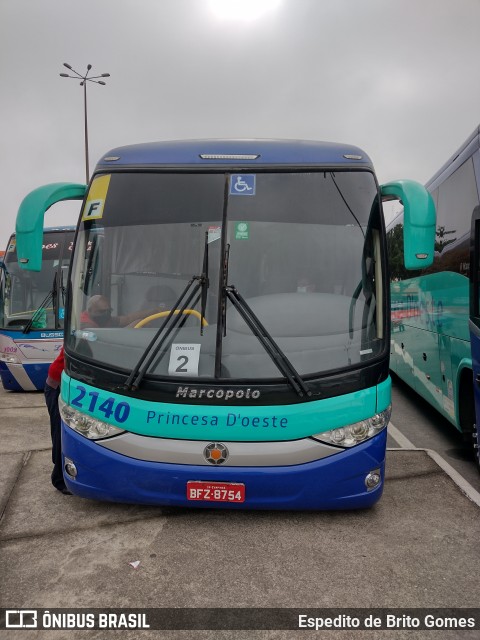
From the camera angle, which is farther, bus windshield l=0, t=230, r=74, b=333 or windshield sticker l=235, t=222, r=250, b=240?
bus windshield l=0, t=230, r=74, b=333

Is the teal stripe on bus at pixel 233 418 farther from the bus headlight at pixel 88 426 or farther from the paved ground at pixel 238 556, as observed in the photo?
the paved ground at pixel 238 556

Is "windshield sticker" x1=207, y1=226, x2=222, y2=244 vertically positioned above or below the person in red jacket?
above

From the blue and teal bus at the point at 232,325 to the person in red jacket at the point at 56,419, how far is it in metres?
0.44

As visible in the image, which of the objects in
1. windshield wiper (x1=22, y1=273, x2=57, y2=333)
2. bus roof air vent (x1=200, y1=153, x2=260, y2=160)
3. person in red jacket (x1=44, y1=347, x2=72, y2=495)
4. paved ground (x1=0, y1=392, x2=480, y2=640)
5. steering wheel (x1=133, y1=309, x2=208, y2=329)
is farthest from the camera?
windshield wiper (x1=22, y1=273, x2=57, y2=333)

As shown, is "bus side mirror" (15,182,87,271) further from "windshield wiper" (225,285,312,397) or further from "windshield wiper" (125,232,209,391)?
"windshield wiper" (225,285,312,397)

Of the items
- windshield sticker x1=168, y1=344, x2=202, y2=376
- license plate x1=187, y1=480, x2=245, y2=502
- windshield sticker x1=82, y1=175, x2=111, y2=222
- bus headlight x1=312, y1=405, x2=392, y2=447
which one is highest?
windshield sticker x1=82, y1=175, x2=111, y2=222

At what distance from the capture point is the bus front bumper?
3.91 meters

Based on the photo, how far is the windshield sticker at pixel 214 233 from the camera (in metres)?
4.31

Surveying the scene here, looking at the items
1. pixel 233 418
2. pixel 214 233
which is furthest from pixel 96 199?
pixel 233 418

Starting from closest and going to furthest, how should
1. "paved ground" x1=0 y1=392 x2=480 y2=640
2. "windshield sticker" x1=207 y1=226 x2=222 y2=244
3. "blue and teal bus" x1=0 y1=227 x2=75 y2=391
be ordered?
"paved ground" x1=0 y1=392 x2=480 y2=640
"windshield sticker" x1=207 y1=226 x2=222 y2=244
"blue and teal bus" x1=0 y1=227 x2=75 y2=391

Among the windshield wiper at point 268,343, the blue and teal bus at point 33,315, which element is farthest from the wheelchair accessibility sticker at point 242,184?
the blue and teal bus at point 33,315

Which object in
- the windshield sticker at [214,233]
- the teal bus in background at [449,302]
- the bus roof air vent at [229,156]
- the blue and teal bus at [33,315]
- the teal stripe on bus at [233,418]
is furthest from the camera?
the blue and teal bus at [33,315]

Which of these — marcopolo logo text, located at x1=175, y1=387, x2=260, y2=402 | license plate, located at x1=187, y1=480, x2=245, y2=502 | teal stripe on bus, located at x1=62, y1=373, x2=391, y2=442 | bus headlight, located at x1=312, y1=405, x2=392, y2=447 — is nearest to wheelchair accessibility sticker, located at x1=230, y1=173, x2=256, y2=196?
marcopolo logo text, located at x1=175, y1=387, x2=260, y2=402

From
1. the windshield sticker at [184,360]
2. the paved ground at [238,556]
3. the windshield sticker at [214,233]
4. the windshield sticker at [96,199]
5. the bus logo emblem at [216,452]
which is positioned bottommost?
the paved ground at [238,556]
